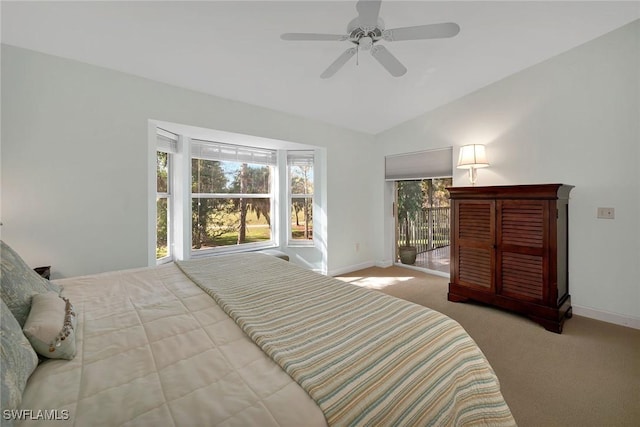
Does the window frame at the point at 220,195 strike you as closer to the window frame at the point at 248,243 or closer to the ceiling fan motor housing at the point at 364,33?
the window frame at the point at 248,243

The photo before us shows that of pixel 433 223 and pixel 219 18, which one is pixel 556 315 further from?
pixel 219 18

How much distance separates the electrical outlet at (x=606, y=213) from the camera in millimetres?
2547

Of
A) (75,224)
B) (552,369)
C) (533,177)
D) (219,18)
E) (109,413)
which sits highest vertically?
(219,18)

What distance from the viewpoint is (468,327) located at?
2504 mm

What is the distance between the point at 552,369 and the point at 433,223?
145 inches

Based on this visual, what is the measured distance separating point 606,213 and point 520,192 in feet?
2.84

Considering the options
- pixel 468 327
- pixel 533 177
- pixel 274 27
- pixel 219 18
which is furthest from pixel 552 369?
pixel 219 18

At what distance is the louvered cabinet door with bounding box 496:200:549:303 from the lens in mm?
2473

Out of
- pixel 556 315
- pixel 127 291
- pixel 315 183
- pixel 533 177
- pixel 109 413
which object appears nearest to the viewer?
pixel 109 413

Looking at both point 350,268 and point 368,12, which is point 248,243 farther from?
point 368,12

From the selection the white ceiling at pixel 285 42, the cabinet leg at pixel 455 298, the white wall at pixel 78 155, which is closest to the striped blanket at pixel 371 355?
the white wall at pixel 78 155

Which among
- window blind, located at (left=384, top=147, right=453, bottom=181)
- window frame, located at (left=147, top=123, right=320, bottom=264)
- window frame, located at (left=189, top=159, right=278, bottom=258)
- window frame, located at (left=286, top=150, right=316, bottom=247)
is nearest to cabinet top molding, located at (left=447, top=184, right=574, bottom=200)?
window blind, located at (left=384, top=147, right=453, bottom=181)

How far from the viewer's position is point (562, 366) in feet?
6.23

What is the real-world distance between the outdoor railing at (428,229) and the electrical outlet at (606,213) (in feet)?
8.32
